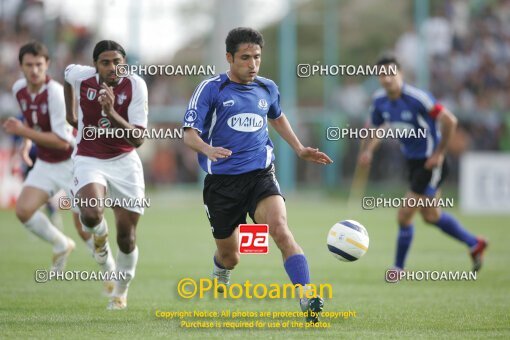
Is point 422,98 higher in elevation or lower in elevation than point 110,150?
higher

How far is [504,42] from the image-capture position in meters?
27.0

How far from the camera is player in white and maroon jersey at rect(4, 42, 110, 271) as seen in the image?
10094 mm

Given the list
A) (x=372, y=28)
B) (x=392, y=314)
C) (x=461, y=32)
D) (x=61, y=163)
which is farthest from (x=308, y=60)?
(x=392, y=314)

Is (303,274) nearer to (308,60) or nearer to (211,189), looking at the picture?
(211,189)

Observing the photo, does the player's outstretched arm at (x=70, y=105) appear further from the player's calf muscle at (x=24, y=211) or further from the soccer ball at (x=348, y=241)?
the soccer ball at (x=348, y=241)

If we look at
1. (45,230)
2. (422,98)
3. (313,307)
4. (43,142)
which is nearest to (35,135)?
(43,142)

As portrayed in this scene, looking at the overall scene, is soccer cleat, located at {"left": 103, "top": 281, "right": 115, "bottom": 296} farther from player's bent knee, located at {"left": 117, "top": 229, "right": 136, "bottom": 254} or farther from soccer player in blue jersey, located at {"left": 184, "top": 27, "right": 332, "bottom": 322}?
soccer player in blue jersey, located at {"left": 184, "top": 27, "right": 332, "bottom": 322}

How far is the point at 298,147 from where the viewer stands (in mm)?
8188

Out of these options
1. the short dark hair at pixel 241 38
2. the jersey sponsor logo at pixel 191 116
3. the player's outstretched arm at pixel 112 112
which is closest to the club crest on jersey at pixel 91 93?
the player's outstretched arm at pixel 112 112

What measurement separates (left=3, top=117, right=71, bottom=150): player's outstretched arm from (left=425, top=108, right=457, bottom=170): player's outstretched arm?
183 inches

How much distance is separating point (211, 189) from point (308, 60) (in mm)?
24589

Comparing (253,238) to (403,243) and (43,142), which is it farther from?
(403,243)

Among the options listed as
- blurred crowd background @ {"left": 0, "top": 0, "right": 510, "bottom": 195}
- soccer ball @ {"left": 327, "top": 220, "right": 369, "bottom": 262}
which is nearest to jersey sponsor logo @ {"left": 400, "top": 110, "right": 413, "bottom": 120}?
soccer ball @ {"left": 327, "top": 220, "right": 369, "bottom": 262}

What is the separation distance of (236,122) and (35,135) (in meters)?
2.74
